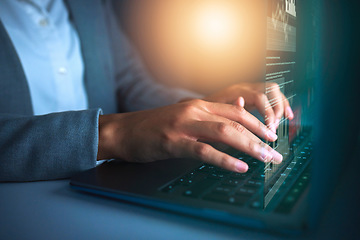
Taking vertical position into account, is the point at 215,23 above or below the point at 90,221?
above

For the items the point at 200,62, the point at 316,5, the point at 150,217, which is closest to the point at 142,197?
the point at 150,217

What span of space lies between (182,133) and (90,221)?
20 cm

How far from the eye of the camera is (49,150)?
435 millimetres

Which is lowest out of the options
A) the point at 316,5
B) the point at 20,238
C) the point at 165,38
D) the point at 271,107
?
the point at 20,238

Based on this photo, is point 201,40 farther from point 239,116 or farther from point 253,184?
point 253,184

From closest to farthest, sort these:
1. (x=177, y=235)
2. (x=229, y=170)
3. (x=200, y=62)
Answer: (x=177, y=235) < (x=229, y=170) < (x=200, y=62)

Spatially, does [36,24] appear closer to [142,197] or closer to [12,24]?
[12,24]

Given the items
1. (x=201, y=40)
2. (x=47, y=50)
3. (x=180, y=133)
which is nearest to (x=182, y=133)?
(x=180, y=133)

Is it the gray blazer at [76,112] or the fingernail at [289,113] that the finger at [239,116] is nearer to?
the fingernail at [289,113]

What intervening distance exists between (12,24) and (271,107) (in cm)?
85

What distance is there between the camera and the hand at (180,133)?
40 centimetres

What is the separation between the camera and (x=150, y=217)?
31 cm

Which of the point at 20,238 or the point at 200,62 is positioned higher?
the point at 200,62

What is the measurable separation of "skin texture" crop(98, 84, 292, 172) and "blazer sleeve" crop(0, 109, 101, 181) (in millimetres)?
42
